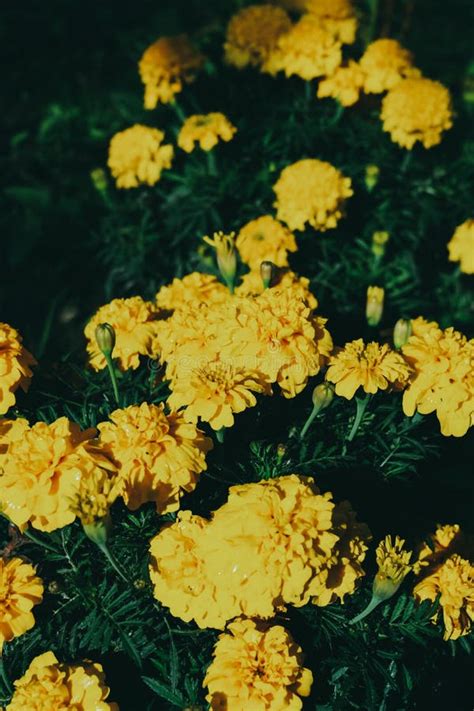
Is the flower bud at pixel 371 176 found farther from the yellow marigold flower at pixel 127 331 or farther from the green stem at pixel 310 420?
the green stem at pixel 310 420

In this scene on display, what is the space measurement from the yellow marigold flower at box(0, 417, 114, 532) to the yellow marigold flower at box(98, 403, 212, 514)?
55mm

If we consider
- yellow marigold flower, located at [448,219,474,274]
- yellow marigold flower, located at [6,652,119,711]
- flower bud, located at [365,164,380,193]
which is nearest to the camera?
yellow marigold flower, located at [6,652,119,711]

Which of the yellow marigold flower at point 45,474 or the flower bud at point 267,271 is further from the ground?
the flower bud at point 267,271

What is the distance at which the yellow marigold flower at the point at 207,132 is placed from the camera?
9.36 feet

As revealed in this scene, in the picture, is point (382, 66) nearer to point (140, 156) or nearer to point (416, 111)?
point (416, 111)

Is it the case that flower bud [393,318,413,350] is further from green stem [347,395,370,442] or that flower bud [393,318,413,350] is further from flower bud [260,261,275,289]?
flower bud [260,261,275,289]

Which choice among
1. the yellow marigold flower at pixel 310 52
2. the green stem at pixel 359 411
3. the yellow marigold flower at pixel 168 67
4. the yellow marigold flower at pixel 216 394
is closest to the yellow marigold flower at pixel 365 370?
the green stem at pixel 359 411

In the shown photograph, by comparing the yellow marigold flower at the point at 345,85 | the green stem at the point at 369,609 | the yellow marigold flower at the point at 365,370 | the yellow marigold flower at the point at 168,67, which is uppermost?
the yellow marigold flower at the point at 168,67

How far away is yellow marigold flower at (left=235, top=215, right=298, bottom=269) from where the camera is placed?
8.44 ft

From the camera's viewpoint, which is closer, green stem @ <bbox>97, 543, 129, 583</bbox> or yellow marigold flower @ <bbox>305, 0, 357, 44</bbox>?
green stem @ <bbox>97, 543, 129, 583</bbox>

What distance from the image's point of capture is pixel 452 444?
8.11ft

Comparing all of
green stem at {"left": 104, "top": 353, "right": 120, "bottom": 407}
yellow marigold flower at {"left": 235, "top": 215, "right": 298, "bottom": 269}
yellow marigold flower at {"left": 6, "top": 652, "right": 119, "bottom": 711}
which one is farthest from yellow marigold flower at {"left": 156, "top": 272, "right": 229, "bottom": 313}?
yellow marigold flower at {"left": 6, "top": 652, "right": 119, "bottom": 711}

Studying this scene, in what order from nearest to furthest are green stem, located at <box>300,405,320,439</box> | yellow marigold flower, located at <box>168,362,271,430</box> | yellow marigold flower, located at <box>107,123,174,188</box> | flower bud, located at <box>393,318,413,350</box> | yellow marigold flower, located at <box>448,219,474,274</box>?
yellow marigold flower, located at <box>168,362,271,430</box> < green stem, located at <box>300,405,320,439</box> < flower bud, located at <box>393,318,413,350</box> < yellow marigold flower, located at <box>448,219,474,274</box> < yellow marigold flower, located at <box>107,123,174,188</box>

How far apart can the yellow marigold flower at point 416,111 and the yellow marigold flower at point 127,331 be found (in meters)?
1.37
